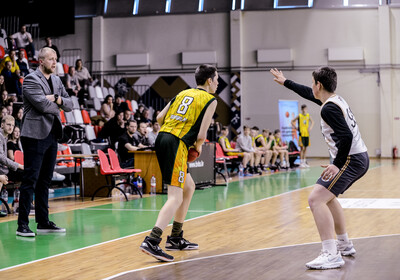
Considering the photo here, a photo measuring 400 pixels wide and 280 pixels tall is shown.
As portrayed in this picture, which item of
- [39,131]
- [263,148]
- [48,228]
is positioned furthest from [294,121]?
[39,131]

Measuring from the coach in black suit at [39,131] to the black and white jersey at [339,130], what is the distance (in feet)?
9.35

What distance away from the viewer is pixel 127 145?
38.5 feet

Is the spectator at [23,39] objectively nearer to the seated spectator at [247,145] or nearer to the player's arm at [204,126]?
the seated spectator at [247,145]

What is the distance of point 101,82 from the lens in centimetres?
2525

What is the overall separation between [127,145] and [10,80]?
5546mm

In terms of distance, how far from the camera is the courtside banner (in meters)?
20.2

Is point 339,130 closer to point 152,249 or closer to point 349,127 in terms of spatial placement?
point 349,127

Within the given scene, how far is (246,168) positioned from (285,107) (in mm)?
4885

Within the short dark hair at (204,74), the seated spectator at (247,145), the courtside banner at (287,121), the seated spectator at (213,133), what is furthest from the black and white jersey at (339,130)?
the courtside banner at (287,121)

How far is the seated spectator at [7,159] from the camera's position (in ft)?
25.7

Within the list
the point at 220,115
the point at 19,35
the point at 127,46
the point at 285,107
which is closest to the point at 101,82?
the point at 127,46

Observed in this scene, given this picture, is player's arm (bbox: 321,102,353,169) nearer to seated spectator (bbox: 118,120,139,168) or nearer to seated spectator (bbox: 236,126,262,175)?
seated spectator (bbox: 118,120,139,168)

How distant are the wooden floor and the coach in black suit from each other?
99cm

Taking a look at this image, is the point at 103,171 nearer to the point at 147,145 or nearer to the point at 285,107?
the point at 147,145
